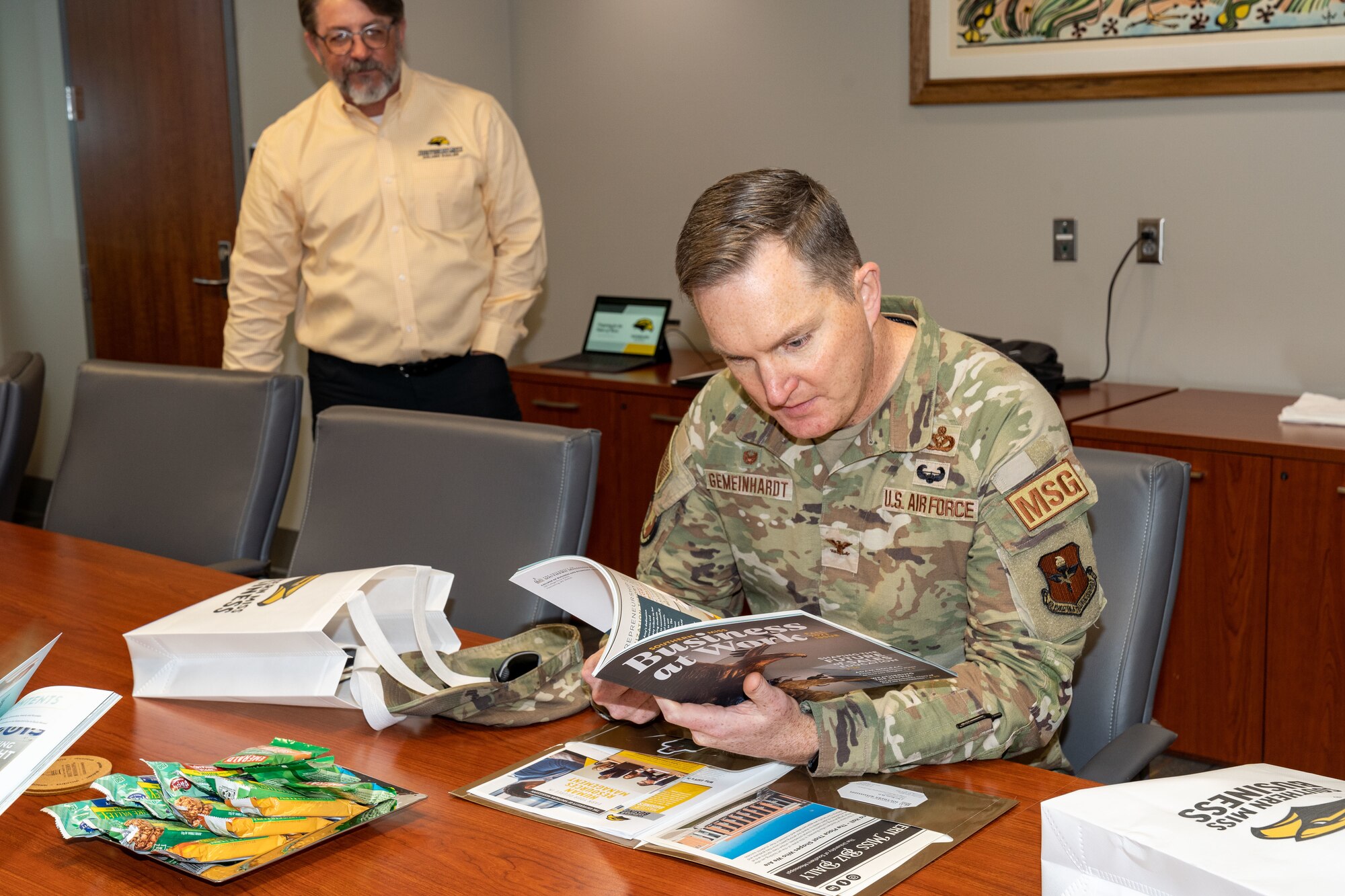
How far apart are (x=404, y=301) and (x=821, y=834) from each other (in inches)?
89.5

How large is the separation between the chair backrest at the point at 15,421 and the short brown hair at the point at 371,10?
3.20 ft

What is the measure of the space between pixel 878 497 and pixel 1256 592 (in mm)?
1571

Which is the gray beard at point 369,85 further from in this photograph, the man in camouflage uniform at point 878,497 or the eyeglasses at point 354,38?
the man in camouflage uniform at point 878,497

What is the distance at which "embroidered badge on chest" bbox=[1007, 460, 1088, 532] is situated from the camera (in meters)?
1.37

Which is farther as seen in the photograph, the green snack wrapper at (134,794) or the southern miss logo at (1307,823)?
the green snack wrapper at (134,794)

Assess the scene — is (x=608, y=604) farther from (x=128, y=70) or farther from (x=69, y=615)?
(x=128, y=70)

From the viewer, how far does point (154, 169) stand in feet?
14.9

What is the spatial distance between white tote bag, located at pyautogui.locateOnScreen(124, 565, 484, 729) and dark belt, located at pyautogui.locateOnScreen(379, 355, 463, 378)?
167 centimetres

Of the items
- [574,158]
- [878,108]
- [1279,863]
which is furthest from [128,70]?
[1279,863]

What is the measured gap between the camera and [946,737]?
126cm

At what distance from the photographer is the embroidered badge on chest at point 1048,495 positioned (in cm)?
137

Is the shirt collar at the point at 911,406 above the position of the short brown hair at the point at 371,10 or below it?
below

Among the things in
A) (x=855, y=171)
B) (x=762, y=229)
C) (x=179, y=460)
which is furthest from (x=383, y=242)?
(x=762, y=229)

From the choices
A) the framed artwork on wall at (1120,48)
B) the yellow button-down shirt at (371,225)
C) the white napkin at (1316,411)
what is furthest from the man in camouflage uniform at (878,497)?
the framed artwork on wall at (1120,48)
